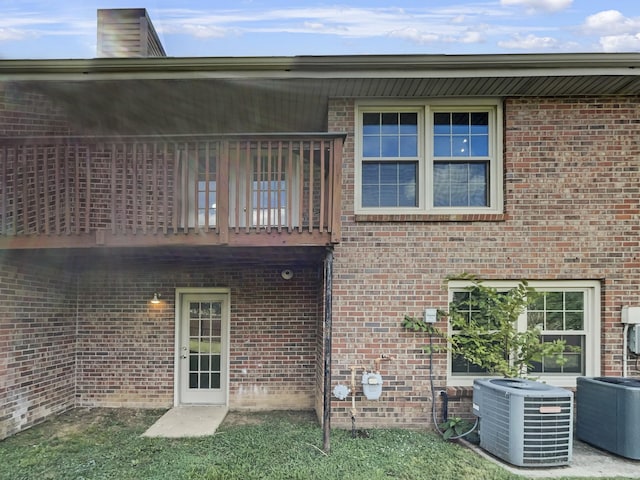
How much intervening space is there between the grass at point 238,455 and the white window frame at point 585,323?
1.27 meters

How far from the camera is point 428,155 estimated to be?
5672mm

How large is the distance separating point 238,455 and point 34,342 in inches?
133

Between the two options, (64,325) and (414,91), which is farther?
(64,325)

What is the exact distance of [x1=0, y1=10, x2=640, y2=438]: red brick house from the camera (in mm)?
4820

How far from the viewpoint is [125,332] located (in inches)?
261

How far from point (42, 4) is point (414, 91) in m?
6.86

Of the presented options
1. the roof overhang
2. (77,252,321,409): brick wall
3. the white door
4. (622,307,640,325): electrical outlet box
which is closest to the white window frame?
(622,307,640,325): electrical outlet box

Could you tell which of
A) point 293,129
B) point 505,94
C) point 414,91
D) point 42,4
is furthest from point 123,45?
point 505,94

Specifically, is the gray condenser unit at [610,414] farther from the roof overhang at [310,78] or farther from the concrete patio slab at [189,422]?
the concrete patio slab at [189,422]

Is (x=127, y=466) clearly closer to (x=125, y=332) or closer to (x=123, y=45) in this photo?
(x=125, y=332)

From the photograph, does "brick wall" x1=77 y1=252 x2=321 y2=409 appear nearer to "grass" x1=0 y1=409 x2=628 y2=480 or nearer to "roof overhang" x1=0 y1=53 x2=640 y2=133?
"grass" x1=0 y1=409 x2=628 y2=480

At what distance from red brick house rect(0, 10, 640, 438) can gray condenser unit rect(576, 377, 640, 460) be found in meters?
0.56

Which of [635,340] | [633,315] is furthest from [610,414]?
[633,315]

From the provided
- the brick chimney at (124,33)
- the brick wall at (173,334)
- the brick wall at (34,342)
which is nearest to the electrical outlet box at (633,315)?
the brick wall at (173,334)
